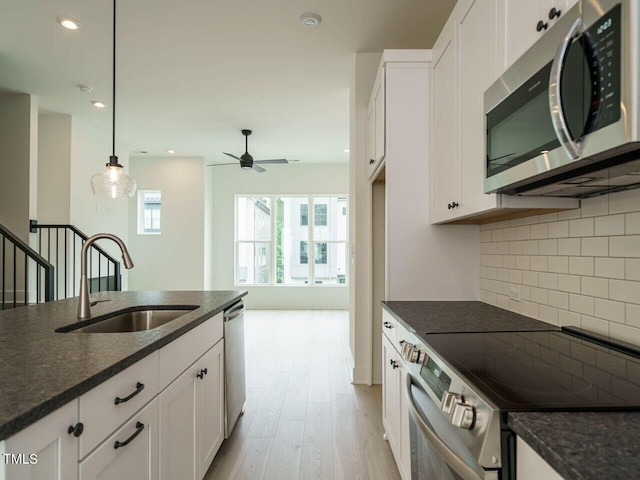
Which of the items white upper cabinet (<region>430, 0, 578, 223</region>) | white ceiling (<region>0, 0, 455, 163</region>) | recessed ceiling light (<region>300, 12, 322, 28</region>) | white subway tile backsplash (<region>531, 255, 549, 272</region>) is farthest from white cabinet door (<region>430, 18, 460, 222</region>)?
recessed ceiling light (<region>300, 12, 322, 28</region>)

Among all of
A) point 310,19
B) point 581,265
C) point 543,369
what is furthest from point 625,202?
point 310,19

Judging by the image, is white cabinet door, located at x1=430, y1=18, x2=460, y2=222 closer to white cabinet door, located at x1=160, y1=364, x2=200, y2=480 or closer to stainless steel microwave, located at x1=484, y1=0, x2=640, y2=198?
stainless steel microwave, located at x1=484, y1=0, x2=640, y2=198

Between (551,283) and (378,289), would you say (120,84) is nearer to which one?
(378,289)

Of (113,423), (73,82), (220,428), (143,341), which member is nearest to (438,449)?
(113,423)

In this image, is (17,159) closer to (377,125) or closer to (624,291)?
(377,125)

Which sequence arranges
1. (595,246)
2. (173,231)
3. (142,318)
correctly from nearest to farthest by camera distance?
(595,246)
(142,318)
(173,231)

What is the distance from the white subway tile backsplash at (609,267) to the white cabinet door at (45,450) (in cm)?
168

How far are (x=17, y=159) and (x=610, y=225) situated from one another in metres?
5.87

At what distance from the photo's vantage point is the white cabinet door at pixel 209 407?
70.0 inches

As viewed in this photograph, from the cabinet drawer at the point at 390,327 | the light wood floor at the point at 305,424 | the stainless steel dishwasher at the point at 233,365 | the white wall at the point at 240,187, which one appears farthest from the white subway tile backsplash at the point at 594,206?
the white wall at the point at 240,187

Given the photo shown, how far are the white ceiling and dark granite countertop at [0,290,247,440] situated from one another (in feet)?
7.65

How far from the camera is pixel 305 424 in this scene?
8.61 ft

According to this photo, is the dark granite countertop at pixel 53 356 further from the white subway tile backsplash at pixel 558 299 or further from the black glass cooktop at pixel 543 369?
the white subway tile backsplash at pixel 558 299

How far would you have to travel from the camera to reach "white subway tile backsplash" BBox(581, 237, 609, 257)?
4.38 feet
